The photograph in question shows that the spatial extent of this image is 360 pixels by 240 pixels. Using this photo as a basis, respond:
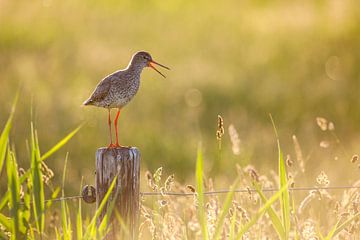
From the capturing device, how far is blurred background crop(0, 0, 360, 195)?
31.7 feet

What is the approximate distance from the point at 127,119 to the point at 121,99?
6.10 meters

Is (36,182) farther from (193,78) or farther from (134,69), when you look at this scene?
(193,78)

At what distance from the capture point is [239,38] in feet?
52.6

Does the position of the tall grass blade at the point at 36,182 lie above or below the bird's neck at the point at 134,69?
below

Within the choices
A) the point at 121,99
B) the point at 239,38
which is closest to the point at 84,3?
the point at 239,38

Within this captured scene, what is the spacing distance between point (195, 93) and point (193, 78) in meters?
0.74

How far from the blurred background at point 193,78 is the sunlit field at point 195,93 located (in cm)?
3

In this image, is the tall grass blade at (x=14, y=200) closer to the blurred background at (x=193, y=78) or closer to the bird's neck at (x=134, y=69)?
the bird's neck at (x=134, y=69)

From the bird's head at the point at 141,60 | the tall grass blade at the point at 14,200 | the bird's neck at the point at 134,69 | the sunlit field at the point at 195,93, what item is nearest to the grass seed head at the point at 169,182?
the sunlit field at the point at 195,93

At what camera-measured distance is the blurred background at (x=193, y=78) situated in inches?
380

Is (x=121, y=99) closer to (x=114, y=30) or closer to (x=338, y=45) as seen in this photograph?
(x=338, y=45)

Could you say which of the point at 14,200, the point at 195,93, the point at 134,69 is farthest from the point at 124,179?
the point at 195,93

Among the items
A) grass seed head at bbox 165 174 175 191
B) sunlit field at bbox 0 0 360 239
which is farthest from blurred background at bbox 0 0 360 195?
grass seed head at bbox 165 174 175 191

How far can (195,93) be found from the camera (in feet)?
40.5
